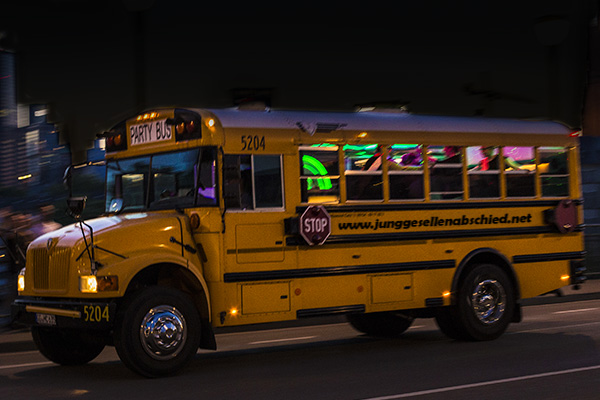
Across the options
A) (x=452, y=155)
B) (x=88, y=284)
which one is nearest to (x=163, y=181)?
(x=88, y=284)

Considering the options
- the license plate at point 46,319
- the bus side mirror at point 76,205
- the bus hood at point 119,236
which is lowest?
the license plate at point 46,319

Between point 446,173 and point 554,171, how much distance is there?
2019mm

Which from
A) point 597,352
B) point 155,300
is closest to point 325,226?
point 155,300

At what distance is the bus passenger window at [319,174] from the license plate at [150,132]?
1502mm

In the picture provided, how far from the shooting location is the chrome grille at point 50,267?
9539mm

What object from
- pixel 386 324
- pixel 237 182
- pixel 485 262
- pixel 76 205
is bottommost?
pixel 386 324

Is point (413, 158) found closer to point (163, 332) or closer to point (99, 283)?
point (163, 332)

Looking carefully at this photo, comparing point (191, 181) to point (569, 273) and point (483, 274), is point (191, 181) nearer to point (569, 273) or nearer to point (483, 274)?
point (483, 274)

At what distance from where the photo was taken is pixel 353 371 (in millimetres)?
9789

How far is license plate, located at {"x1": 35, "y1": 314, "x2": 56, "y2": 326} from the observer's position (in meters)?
9.59

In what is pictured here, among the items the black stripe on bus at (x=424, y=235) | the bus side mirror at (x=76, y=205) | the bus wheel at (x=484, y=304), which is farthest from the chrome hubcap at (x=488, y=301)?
the bus side mirror at (x=76, y=205)

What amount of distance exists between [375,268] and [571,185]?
3.71 meters

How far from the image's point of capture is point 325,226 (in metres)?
10.9

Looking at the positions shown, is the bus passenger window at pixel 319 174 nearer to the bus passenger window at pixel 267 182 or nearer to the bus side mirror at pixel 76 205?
the bus passenger window at pixel 267 182
